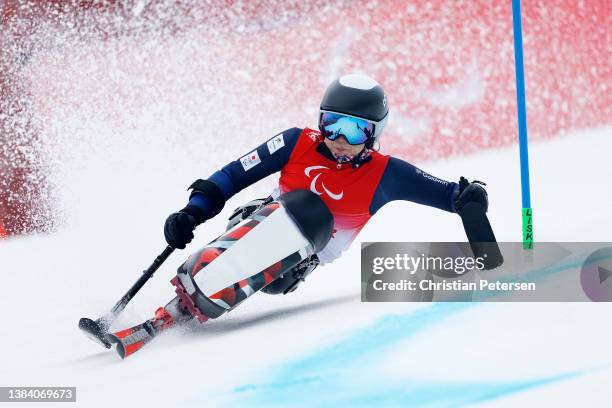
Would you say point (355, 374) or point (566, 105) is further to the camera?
point (566, 105)

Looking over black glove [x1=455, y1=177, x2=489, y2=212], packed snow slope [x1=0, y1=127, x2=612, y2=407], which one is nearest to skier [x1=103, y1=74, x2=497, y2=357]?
black glove [x1=455, y1=177, x2=489, y2=212]

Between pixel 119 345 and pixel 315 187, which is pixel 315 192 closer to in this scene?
pixel 315 187

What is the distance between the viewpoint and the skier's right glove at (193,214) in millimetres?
3658

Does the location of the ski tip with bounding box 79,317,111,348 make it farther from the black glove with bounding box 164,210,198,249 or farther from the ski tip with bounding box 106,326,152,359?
the black glove with bounding box 164,210,198,249

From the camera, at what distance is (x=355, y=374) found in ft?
9.21

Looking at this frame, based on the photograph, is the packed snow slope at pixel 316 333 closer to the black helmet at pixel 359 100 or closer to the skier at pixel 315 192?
the skier at pixel 315 192

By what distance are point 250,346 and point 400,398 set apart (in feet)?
2.65

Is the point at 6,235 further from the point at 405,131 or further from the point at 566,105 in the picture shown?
the point at 566,105

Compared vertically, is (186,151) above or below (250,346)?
above

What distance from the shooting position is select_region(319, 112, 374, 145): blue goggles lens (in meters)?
3.69

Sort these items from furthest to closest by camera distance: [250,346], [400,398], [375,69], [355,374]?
1. [375,69]
2. [250,346]
3. [355,374]
4. [400,398]

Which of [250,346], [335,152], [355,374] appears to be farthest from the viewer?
[335,152]

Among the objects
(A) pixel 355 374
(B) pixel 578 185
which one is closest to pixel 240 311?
(A) pixel 355 374

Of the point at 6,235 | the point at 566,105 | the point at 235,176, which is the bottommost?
the point at 235,176
